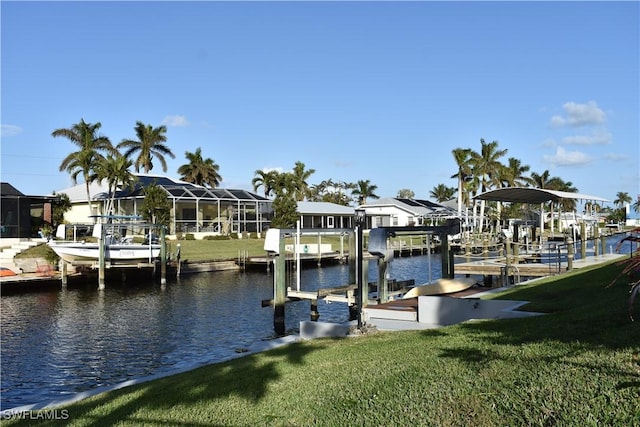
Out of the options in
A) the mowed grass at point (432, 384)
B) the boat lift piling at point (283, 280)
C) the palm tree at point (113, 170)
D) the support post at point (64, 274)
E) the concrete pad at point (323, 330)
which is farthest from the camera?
the palm tree at point (113, 170)

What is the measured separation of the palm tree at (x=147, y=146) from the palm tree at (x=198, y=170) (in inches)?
364

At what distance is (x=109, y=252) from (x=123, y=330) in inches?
589

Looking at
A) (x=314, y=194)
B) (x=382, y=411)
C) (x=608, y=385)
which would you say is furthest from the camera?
(x=314, y=194)

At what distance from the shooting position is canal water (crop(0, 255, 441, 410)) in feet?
45.6

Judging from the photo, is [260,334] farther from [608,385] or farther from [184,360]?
[608,385]

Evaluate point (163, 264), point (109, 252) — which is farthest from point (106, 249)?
point (163, 264)

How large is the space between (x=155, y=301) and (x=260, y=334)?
33.4 feet

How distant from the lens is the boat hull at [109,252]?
32219 millimetres

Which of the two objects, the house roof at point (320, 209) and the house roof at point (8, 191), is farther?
the house roof at point (320, 209)

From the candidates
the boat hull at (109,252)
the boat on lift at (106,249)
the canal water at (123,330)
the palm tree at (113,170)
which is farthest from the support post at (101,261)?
the palm tree at (113,170)

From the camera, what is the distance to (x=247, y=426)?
595cm

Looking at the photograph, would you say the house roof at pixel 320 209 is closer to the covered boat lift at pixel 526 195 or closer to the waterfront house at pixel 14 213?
the waterfront house at pixel 14 213

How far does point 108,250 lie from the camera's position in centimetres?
3362

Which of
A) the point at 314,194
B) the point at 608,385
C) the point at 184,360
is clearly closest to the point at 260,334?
the point at 184,360
